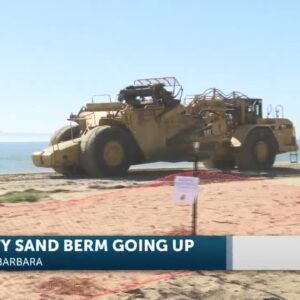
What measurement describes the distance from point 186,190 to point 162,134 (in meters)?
11.5

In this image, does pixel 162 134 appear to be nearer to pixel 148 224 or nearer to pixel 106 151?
pixel 106 151

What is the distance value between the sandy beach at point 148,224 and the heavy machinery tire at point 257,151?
12.9ft

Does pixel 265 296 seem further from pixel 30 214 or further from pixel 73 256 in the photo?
pixel 30 214

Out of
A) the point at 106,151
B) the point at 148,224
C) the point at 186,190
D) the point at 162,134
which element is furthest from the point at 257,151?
the point at 186,190

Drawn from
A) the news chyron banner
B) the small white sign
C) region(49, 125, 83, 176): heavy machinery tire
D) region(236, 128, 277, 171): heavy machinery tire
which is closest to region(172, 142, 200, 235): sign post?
the small white sign

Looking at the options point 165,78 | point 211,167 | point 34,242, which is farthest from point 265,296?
point 211,167

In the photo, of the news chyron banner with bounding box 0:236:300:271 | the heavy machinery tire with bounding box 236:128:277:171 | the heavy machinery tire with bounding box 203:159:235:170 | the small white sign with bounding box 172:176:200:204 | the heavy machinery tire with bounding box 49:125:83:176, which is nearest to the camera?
the news chyron banner with bounding box 0:236:300:271

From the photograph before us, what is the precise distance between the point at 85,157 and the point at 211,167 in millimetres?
6339

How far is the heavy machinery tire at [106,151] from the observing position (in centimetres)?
1756

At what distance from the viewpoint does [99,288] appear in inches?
234

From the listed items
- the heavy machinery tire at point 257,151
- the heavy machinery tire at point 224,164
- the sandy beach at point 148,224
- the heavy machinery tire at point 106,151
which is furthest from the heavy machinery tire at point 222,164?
the sandy beach at point 148,224

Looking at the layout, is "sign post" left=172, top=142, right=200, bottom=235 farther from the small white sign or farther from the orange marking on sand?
the orange marking on sand

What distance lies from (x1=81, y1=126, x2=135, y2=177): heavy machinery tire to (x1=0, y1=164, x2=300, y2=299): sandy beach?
3.03 ft

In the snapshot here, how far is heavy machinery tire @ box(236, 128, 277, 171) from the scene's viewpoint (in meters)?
20.5
